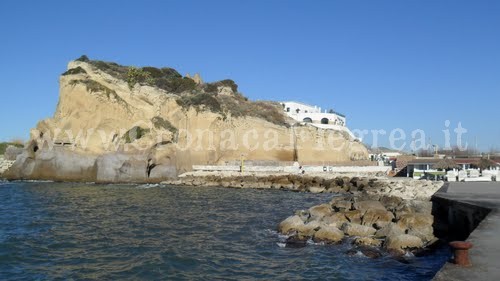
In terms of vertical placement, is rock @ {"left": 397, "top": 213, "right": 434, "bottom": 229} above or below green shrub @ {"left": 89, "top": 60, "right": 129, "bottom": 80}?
below

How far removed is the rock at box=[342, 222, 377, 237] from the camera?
16312 millimetres

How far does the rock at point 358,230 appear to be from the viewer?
16.3 meters

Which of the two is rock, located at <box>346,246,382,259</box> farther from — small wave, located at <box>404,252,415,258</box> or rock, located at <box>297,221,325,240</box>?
rock, located at <box>297,221,325,240</box>

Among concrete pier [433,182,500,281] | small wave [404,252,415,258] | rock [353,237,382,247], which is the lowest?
small wave [404,252,415,258]

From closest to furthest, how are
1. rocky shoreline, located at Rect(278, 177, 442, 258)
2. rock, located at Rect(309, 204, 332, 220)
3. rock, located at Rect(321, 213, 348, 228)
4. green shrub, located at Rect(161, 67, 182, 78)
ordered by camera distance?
rocky shoreline, located at Rect(278, 177, 442, 258) → rock, located at Rect(321, 213, 348, 228) → rock, located at Rect(309, 204, 332, 220) → green shrub, located at Rect(161, 67, 182, 78)

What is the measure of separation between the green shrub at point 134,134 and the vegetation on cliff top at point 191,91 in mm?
6197

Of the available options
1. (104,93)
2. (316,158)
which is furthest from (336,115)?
(104,93)

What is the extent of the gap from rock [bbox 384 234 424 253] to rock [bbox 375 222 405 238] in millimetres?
572

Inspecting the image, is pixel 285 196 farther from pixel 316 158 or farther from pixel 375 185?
pixel 316 158

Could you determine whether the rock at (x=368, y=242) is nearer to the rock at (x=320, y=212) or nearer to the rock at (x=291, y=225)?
A: the rock at (x=291, y=225)

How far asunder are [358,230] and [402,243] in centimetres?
252

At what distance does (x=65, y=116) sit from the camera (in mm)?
51000

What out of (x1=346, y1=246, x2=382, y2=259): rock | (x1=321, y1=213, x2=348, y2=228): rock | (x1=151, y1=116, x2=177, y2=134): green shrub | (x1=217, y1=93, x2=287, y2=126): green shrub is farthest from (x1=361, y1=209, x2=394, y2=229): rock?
(x1=217, y1=93, x2=287, y2=126): green shrub

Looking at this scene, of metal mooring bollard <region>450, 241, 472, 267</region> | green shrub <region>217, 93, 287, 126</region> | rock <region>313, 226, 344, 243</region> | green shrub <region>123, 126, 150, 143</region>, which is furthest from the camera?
green shrub <region>217, 93, 287, 126</region>
